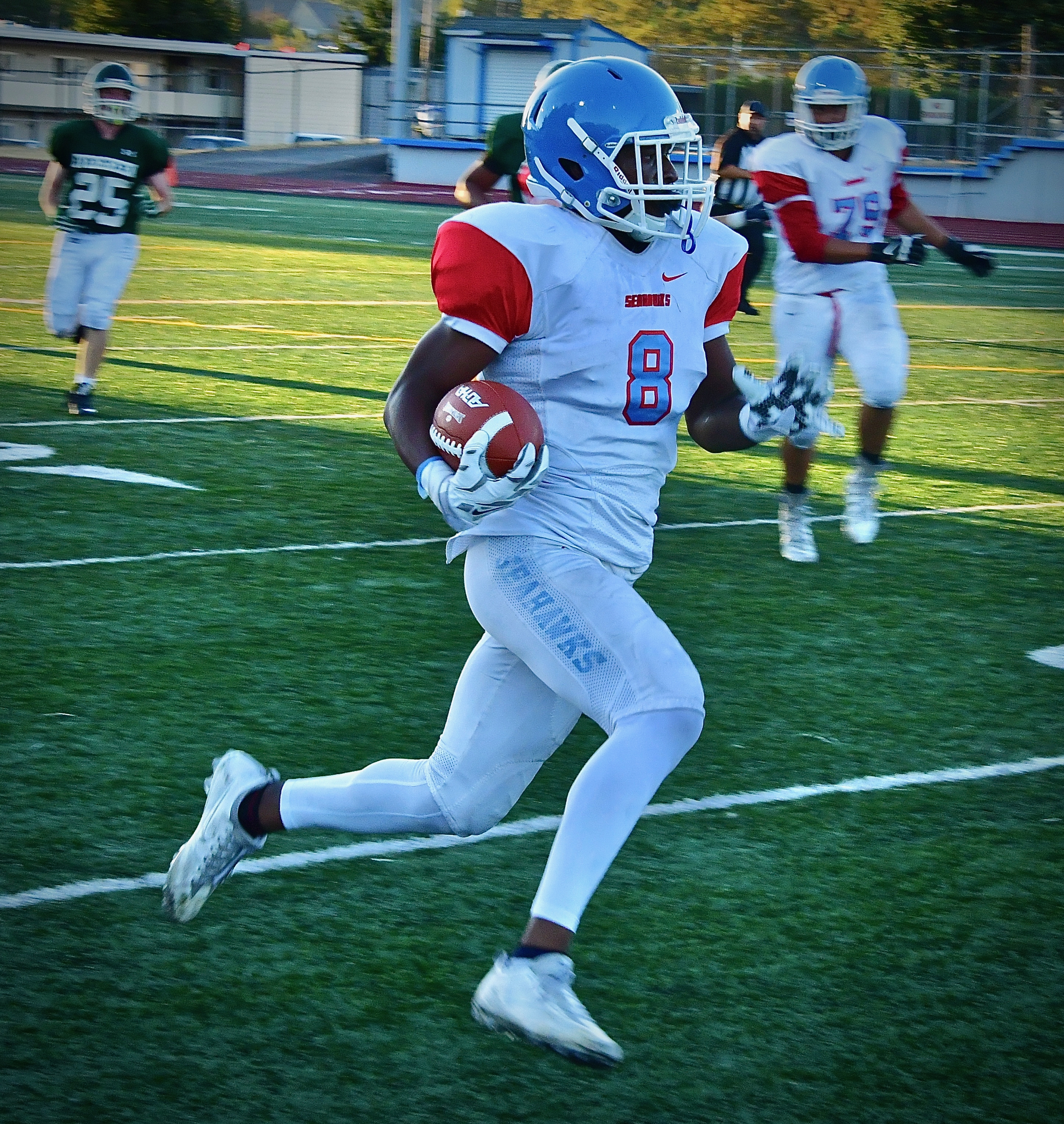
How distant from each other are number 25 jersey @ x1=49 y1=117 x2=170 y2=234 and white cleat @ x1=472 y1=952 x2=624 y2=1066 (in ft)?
23.0

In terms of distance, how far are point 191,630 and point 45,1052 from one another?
2544 mm

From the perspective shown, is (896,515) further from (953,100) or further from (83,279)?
(953,100)

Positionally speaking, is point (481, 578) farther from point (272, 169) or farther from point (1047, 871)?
point (272, 169)

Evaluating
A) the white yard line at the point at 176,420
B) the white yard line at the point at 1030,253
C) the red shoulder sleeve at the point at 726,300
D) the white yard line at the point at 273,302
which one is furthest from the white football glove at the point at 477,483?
the white yard line at the point at 1030,253

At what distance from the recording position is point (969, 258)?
7.02m

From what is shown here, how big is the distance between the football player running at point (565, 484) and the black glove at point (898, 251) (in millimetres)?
3315

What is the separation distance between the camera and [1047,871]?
3643 mm

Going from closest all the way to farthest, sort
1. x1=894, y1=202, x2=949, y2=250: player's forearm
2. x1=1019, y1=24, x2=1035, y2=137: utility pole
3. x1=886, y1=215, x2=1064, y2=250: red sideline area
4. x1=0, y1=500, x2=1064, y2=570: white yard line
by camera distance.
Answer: x1=0, y1=500, x2=1064, y2=570: white yard line, x1=894, y1=202, x2=949, y2=250: player's forearm, x1=886, y1=215, x2=1064, y2=250: red sideline area, x1=1019, y1=24, x2=1035, y2=137: utility pole

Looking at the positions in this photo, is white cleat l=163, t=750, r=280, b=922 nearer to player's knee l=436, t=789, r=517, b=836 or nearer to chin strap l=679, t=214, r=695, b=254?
player's knee l=436, t=789, r=517, b=836

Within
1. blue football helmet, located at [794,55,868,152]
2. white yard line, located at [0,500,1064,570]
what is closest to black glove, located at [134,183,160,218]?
white yard line, located at [0,500,1064,570]

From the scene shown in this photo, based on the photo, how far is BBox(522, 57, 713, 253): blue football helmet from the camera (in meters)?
3.02

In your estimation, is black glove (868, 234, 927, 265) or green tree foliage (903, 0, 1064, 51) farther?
green tree foliage (903, 0, 1064, 51)

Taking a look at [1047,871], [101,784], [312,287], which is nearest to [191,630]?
[101,784]

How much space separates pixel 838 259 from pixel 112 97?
4510 mm
